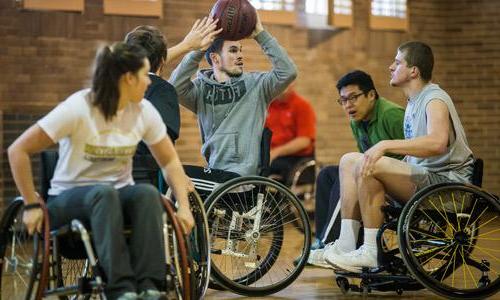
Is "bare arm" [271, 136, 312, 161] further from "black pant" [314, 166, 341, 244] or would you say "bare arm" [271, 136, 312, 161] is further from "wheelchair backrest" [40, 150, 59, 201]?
"wheelchair backrest" [40, 150, 59, 201]

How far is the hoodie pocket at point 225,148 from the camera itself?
4305mm

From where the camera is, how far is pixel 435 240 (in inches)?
157

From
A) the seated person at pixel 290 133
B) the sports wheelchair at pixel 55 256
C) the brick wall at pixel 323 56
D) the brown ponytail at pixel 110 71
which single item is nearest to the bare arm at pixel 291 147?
the seated person at pixel 290 133

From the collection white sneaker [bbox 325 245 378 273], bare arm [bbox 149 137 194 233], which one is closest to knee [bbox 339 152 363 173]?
white sneaker [bbox 325 245 378 273]

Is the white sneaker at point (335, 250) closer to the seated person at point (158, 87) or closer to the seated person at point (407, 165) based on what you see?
the seated person at point (407, 165)

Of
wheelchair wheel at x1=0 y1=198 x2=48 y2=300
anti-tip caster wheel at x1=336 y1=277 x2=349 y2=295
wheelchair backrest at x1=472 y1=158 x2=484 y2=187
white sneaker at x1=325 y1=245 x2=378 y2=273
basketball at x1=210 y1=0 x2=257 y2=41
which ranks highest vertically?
basketball at x1=210 y1=0 x2=257 y2=41

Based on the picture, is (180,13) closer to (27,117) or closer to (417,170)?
(27,117)

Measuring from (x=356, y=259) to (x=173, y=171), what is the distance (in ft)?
3.35

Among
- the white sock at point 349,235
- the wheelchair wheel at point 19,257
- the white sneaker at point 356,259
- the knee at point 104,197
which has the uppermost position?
the knee at point 104,197

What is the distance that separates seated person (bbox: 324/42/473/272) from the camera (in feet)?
13.1

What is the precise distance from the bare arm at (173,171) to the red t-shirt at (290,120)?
12.4ft

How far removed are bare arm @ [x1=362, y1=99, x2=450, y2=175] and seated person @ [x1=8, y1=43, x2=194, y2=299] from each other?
0.94 metres

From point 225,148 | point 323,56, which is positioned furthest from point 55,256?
point 323,56

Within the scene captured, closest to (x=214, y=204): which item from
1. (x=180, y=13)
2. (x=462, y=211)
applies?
(x=462, y=211)
